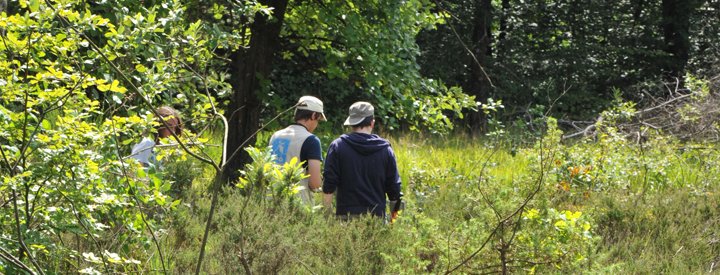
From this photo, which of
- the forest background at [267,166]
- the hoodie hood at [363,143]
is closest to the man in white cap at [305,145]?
the hoodie hood at [363,143]

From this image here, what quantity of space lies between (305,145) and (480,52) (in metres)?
16.4

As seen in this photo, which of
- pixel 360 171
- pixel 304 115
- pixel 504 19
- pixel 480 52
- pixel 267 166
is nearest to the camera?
pixel 267 166

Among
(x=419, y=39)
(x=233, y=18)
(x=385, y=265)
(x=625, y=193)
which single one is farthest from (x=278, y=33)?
(x=419, y=39)

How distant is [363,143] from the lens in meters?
6.82

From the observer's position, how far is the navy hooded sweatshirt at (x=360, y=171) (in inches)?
268

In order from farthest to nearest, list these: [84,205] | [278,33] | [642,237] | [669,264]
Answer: [278,33], [642,237], [669,264], [84,205]

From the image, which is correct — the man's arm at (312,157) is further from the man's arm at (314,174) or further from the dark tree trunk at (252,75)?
the dark tree trunk at (252,75)

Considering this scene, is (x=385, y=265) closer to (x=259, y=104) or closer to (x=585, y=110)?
(x=259, y=104)

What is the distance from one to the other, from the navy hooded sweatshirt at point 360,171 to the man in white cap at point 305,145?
0.33 ft

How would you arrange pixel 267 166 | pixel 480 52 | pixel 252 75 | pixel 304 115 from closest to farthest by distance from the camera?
1. pixel 267 166
2. pixel 304 115
3. pixel 252 75
4. pixel 480 52

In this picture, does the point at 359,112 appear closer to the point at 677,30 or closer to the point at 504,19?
the point at 504,19

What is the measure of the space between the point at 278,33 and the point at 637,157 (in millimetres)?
3813

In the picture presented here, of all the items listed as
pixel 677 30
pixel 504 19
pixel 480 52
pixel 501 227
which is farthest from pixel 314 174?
→ pixel 677 30

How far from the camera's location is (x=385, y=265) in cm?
535
